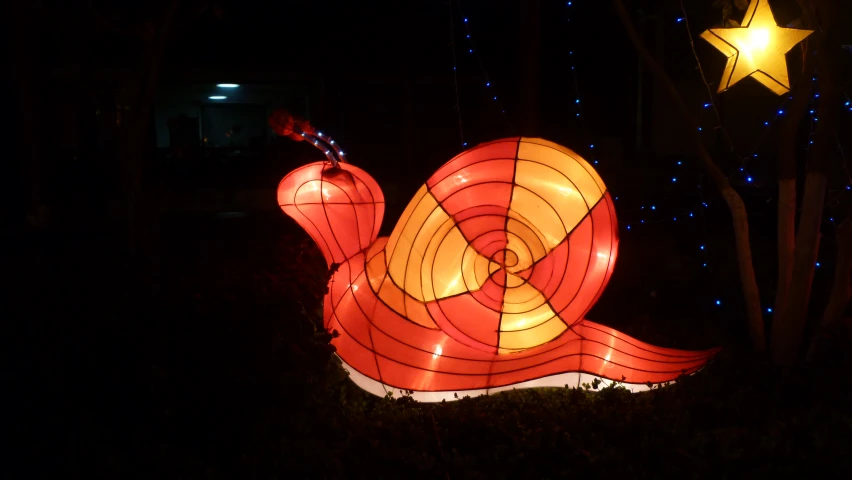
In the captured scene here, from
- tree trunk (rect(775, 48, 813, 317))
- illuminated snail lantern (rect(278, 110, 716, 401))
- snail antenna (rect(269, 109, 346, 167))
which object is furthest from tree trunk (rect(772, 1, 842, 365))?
snail antenna (rect(269, 109, 346, 167))

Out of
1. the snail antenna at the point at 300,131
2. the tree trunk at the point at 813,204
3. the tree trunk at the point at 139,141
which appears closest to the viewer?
the tree trunk at the point at 813,204

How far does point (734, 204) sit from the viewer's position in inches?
154

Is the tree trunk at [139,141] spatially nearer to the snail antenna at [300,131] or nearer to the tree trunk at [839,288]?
the snail antenna at [300,131]

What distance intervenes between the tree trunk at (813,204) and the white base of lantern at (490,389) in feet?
3.03

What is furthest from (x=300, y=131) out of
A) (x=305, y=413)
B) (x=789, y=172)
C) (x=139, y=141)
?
(x=789, y=172)

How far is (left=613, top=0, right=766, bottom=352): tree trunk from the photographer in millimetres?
3922

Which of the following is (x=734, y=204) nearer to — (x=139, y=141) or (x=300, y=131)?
(x=300, y=131)

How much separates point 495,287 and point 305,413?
45.2 inches

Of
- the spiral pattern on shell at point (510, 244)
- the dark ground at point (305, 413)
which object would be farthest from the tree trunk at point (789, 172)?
the spiral pattern on shell at point (510, 244)

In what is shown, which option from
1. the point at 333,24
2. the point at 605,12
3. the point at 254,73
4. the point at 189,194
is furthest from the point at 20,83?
the point at 605,12

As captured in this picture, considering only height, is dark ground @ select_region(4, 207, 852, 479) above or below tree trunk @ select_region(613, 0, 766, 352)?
below

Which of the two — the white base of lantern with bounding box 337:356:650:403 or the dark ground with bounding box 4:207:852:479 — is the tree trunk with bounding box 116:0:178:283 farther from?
the white base of lantern with bounding box 337:356:650:403

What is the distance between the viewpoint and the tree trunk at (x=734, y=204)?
3922mm

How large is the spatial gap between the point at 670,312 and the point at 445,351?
231cm
